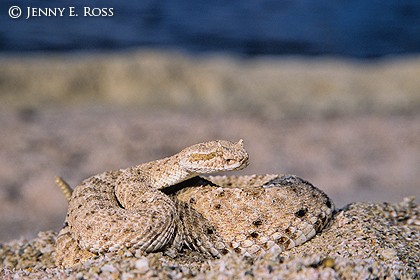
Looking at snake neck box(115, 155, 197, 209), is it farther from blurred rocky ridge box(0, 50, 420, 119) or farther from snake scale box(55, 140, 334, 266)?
blurred rocky ridge box(0, 50, 420, 119)

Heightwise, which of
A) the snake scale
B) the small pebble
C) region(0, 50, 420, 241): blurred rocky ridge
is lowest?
the small pebble

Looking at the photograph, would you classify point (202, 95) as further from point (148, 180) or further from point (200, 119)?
point (148, 180)

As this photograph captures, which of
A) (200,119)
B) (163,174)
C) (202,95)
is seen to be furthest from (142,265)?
(202,95)

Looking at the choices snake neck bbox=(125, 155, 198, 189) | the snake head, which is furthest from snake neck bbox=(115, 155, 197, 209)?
the snake head

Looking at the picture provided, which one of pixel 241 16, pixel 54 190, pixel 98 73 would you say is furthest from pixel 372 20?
pixel 54 190

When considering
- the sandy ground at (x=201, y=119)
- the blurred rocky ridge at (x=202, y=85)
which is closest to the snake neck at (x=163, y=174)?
the sandy ground at (x=201, y=119)

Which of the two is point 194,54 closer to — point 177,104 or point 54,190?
point 177,104
